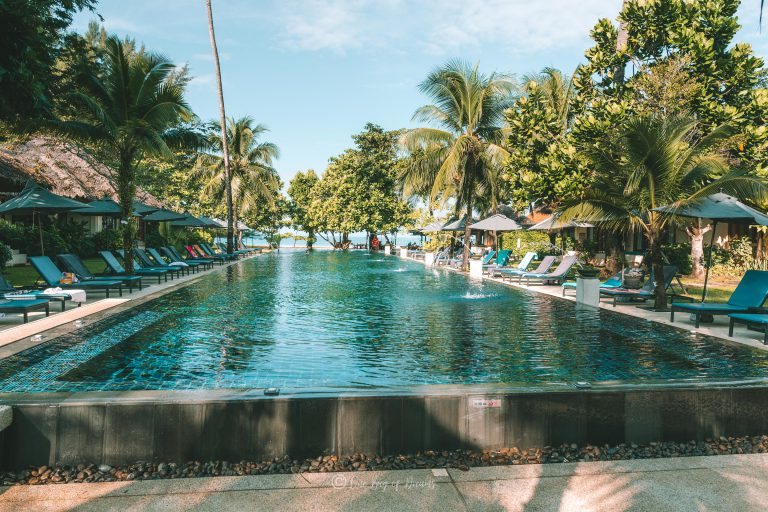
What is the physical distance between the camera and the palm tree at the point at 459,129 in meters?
21.1

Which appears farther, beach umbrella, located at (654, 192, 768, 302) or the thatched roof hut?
the thatched roof hut

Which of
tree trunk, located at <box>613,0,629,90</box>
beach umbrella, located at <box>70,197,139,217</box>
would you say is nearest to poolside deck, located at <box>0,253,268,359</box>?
beach umbrella, located at <box>70,197,139,217</box>

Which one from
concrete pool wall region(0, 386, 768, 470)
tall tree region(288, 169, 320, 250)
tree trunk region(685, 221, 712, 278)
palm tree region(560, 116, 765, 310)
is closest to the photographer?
concrete pool wall region(0, 386, 768, 470)

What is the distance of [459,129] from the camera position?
72.4 ft

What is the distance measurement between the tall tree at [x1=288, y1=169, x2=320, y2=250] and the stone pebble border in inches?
1821

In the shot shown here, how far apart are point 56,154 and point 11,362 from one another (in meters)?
23.5

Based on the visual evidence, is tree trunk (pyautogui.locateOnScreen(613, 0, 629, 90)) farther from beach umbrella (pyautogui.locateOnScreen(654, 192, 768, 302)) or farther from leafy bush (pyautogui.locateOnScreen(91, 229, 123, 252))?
leafy bush (pyautogui.locateOnScreen(91, 229, 123, 252))

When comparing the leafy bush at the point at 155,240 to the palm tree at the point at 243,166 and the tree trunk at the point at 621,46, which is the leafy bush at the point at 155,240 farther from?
the tree trunk at the point at 621,46

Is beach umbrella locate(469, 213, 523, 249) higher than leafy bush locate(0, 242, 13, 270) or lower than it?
higher

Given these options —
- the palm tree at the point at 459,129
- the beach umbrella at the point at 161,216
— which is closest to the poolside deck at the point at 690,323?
the palm tree at the point at 459,129

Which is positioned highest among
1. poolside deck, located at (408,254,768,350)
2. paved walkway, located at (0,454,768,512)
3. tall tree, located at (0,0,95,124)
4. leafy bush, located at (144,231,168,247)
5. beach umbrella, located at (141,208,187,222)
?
tall tree, located at (0,0,95,124)

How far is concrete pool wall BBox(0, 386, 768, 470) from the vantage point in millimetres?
4129

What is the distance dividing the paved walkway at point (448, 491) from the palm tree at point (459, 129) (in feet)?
55.8

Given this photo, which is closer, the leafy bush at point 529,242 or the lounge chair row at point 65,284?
the lounge chair row at point 65,284
